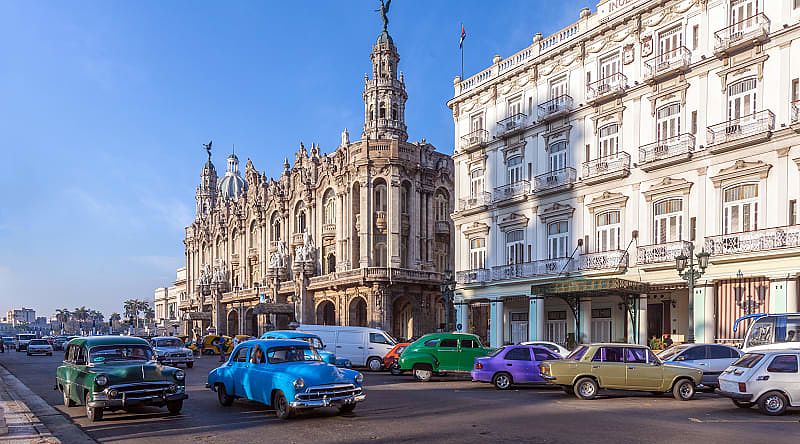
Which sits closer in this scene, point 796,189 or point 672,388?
point 672,388

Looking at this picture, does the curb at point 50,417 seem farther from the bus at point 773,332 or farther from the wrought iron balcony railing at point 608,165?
the wrought iron balcony railing at point 608,165

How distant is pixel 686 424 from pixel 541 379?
7878 millimetres

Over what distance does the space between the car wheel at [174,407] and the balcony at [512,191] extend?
2354 centimetres

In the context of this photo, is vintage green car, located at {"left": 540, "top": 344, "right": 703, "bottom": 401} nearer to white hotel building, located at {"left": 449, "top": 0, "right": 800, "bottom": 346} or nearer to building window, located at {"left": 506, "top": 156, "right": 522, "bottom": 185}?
white hotel building, located at {"left": 449, "top": 0, "right": 800, "bottom": 346}

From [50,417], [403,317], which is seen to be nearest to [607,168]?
[50,417]

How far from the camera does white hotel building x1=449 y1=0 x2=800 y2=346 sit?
2530cm

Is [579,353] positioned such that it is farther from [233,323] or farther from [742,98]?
[233,323]

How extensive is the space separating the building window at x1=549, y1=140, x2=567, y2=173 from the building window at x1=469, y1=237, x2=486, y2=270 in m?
6.23

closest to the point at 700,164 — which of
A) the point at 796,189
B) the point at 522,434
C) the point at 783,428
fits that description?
the point at 796,189

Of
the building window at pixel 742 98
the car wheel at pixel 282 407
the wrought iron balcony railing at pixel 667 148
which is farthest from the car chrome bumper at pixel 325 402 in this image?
the building window at pixel 742 98

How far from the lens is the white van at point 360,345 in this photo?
3303cm

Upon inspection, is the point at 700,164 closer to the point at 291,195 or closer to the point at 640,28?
the point at 640,28

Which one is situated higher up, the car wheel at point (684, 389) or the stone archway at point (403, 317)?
the car wheel at point (684, 389)

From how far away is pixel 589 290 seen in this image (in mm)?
28219
